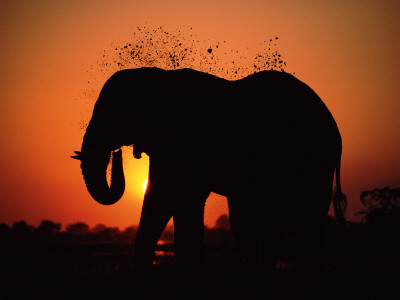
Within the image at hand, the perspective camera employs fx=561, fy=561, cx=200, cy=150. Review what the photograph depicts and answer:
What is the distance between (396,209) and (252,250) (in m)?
9.08

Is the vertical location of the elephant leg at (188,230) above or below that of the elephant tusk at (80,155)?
below

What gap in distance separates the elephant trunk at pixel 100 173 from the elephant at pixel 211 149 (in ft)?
0.06

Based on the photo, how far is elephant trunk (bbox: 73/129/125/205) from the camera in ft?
31.1

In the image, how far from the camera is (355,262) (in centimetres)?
1166

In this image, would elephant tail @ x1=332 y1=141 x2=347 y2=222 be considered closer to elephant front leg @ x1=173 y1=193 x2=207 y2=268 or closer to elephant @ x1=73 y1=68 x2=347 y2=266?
elephant @ x1=73 y1=68 x2=347 y2=266

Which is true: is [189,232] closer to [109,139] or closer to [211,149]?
[211,149]

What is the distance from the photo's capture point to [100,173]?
953 cm

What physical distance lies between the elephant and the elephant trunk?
2 cm

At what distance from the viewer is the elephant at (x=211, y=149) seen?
8625 mm

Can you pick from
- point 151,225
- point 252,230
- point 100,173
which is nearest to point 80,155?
point 100,173

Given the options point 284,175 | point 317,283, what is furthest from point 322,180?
point 317,283

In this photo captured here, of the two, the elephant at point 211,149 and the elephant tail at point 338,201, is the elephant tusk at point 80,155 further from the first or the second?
the elephant tail at point 338,201

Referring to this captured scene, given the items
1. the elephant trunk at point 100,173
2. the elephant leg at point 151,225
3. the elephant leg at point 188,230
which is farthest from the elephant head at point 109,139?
the elephant leg at point 188,230

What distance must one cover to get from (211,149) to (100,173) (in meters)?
2.01
